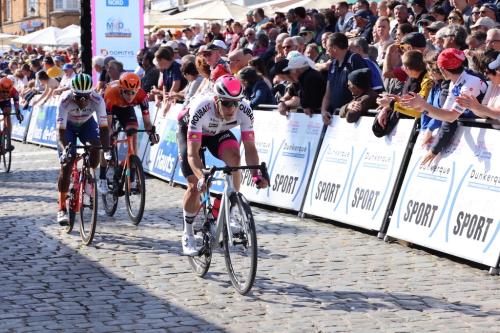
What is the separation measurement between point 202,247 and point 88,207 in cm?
257

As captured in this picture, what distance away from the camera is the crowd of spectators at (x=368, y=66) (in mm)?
9536

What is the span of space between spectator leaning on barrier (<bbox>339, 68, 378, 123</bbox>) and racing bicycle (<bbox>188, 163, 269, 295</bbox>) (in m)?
3.42

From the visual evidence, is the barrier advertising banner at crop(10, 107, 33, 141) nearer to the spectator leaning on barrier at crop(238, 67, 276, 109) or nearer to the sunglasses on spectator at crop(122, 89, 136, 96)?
the spectator leaning on barrier at crop(238, 67, 276, 109)

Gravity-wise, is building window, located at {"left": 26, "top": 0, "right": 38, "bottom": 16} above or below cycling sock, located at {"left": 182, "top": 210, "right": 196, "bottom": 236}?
above

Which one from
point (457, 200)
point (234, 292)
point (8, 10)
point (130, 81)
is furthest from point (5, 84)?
point (8, 10)

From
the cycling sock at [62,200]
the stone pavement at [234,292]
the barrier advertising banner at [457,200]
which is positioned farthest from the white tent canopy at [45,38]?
the barrier advertising banner at [457,200]

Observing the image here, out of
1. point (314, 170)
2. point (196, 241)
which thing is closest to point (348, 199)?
point (314, 170)

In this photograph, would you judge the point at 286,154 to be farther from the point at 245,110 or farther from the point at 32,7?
the point at 32,7

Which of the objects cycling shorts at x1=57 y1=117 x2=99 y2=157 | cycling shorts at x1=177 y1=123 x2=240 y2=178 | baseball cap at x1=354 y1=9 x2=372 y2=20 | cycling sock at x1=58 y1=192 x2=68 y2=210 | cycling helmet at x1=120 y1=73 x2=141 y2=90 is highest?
baseball cap at x1=354 y1=9 x2=372 y2=20

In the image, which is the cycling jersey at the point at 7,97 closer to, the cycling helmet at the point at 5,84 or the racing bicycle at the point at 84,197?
the cycling helmet at the point at 5,84

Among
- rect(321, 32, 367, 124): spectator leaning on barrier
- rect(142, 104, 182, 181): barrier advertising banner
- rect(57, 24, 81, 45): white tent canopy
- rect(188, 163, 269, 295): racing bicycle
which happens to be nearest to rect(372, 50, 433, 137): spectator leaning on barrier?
rect(321, 32, 367, 124): spectator leaning on barrier

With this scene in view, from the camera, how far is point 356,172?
11.2m

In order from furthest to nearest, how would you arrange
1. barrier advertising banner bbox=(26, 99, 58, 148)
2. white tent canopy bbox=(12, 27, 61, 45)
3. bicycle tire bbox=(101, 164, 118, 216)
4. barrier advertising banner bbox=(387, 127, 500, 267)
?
white tent canopy bbox=(12, 27, 61, 45) → barrier advertising banner bbox=(26, 99, 58, 148) → bicycle tire bbox=(101, 164, 118, 216) → barrier advertising banner bbox=(387, 127, 500, 267)

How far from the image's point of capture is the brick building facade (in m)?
75.6
